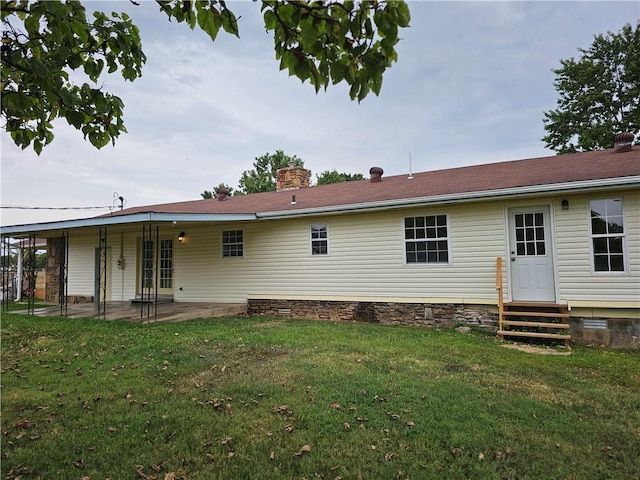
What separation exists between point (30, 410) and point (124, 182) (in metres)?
20.3

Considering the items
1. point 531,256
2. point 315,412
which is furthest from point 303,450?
point 531,256

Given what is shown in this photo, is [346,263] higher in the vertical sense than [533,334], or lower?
higher

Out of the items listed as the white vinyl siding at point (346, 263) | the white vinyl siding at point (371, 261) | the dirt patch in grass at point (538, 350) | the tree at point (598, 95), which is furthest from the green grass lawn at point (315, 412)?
the tree at point (598, 95)

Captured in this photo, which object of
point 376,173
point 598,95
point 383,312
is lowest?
point 383,312

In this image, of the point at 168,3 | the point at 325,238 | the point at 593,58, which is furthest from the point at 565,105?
the point at 168,3

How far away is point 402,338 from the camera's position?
729 centimetres

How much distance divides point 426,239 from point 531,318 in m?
2.72

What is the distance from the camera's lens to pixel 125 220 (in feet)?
29.1

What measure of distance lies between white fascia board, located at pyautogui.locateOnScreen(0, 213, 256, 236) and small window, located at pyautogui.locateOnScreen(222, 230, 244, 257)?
1.25 m

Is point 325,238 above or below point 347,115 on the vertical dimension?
below

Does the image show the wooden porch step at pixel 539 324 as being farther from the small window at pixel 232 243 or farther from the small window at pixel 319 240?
the small window at pixel 232 243

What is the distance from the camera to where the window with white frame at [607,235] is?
7.21 m

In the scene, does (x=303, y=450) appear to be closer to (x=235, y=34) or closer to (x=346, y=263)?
(x=235, y=34)

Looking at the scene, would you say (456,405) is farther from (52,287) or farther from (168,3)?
(52,287)
